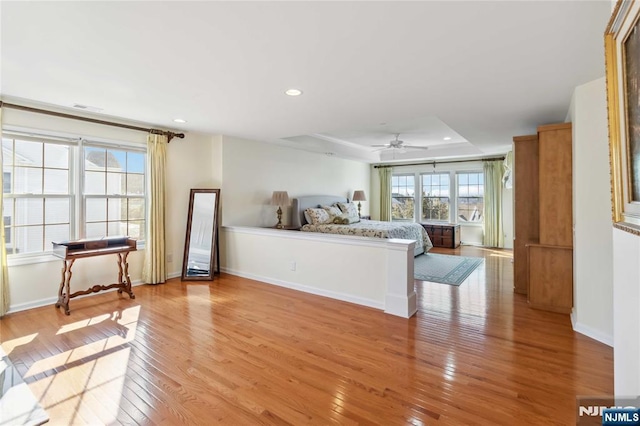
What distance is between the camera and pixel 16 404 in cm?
160

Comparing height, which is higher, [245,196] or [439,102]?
[439,102]

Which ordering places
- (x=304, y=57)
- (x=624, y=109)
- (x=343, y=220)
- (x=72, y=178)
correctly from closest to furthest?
(x=624, y=109)
(x=304, y=57)
(x=72, y=178)
(x=343, y=220)

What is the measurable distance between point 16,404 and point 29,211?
2835 mm

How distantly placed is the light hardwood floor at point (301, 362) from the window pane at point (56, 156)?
5.69ft

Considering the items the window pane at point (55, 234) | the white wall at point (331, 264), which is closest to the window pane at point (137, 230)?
the window pane at point (55, 234)

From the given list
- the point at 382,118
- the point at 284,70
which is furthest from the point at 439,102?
the point at 284,70

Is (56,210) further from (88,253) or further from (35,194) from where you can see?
(88,253)

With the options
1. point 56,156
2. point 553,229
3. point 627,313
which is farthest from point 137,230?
point 553,229

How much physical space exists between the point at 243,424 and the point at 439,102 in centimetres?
345

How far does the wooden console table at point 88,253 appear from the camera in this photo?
3.42m

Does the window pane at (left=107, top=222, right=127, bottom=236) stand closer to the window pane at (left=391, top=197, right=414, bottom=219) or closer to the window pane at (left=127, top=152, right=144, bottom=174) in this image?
the window pane at (left=127, top=152, right=144, bottom=174)

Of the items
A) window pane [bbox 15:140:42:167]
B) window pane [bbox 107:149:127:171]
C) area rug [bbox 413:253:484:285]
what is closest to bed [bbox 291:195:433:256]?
area rug [bbox 413:253:484:285]

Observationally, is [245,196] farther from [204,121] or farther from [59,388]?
[59,388]

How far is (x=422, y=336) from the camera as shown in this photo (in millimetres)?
2846
